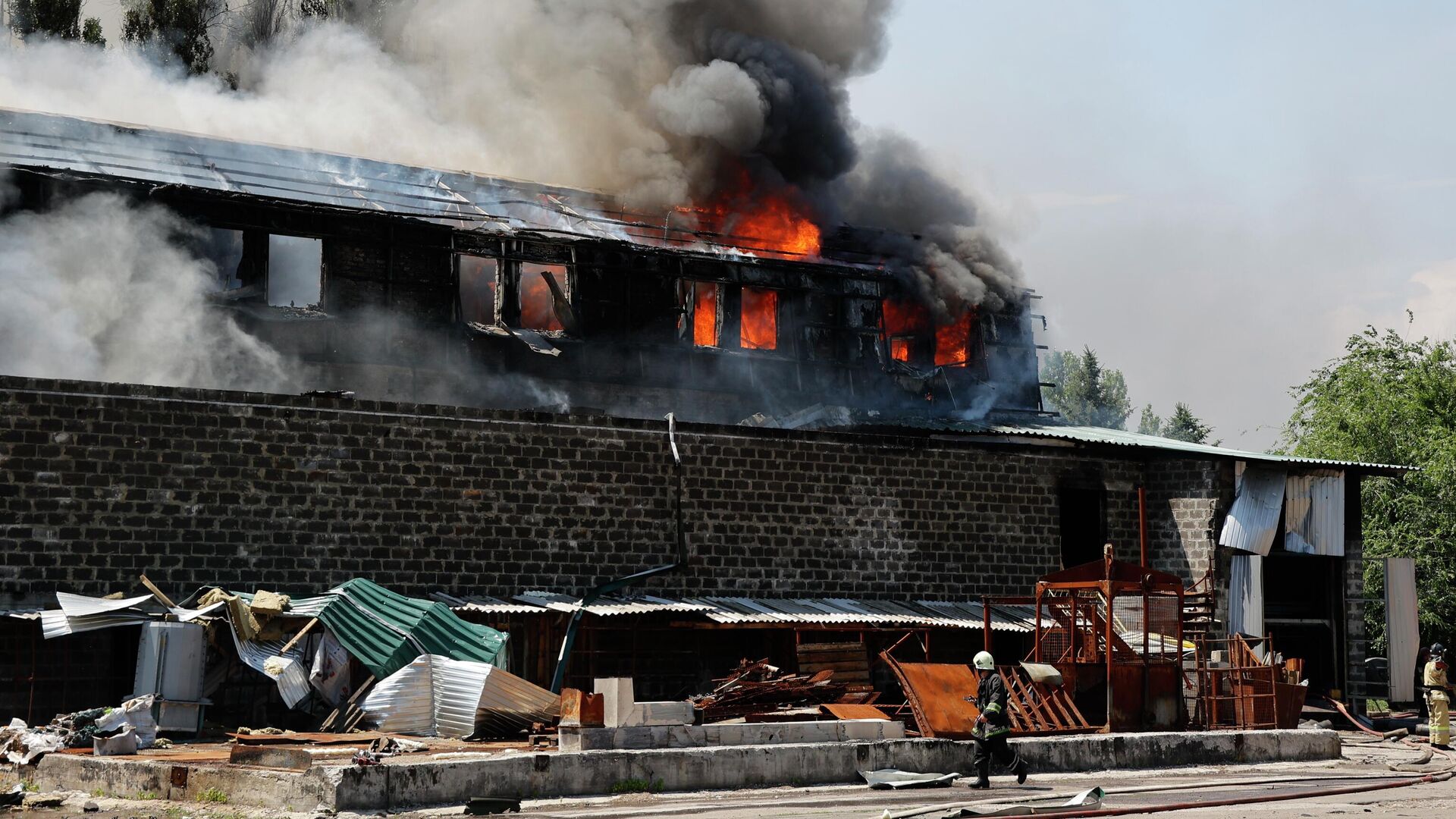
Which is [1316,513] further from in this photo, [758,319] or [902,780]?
[902,780]

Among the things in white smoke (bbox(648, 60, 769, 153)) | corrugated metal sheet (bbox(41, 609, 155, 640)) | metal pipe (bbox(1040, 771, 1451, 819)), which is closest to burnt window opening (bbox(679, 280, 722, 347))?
white smoke (bbox(648, 60, 769, 153))

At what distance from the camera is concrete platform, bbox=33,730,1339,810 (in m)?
13.0

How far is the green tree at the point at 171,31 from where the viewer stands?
5447 cm

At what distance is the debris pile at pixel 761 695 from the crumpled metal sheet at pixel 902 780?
105 inches

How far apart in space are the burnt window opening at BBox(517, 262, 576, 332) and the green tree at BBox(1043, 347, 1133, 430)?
59.5m

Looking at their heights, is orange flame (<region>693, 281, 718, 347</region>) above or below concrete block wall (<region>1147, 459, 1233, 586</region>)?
above

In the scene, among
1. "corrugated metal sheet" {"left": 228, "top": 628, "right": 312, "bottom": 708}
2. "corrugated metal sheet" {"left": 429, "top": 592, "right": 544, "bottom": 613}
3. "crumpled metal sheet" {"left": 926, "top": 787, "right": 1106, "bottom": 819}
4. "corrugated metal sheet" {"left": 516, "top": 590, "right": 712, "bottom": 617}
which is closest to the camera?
"crumpled metal sheet" {"left": 926, "top": 787, "right": 1106, "bottom": 819}

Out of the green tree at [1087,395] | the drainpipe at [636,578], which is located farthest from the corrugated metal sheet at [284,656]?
the green tree at [1087,395]

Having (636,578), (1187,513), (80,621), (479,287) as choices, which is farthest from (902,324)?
(80,621)

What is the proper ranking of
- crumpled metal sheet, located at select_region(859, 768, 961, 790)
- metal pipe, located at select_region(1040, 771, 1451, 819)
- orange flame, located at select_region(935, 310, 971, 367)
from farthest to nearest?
orange flame, located at select_region(935, 310, 971, 367), crumpled metal sheet, located at select_region(859, 768, 961, 790), metal pipe, located at select_region(1040, 771, 1451, 819)

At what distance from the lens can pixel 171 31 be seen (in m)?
55.3

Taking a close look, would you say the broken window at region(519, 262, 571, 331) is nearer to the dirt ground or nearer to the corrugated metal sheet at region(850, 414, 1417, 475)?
the corrugated metal sheet at region(850, 414, 1417, 475)

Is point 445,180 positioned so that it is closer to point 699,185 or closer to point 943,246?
point 699,185

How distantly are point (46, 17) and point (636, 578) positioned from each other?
3836 cm
